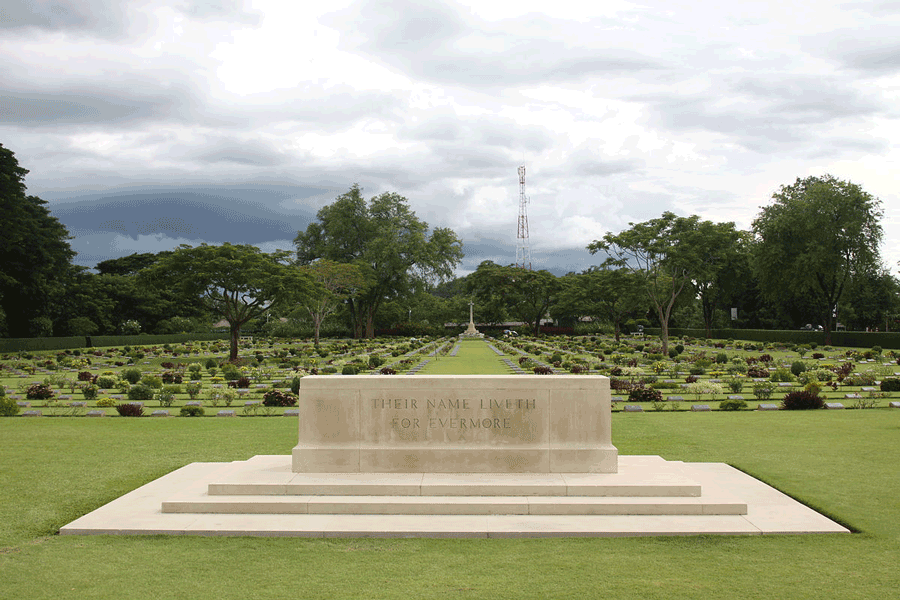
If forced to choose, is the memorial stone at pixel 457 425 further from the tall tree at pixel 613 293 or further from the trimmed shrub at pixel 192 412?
the tall tree at pixel 613 293

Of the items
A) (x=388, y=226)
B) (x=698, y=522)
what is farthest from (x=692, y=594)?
(x=388, y=226)

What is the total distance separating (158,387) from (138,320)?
53.2 m

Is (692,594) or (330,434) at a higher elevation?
(330,434)

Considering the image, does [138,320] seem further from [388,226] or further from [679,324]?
[679,324]

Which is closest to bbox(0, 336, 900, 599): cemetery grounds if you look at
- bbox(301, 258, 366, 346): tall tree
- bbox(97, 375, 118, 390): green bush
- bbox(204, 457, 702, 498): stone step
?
bbox(204, 457, 702, 498): stone step

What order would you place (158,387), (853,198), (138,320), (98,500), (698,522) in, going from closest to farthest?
(698,522), (98,500), (158,387), (853,198), (138,320)

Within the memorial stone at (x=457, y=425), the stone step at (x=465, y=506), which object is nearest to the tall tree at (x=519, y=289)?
the memorial stone at (x=457, y=425)

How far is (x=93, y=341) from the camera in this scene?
5738 centimetres

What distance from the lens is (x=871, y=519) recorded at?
759cm

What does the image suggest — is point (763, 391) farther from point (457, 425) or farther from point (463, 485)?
point (463, 485)

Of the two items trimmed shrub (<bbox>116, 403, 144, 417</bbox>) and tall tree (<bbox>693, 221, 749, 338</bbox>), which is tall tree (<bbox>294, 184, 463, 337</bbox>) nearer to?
tall tree (<bbox>693, 221, 749, 338</bbox>)

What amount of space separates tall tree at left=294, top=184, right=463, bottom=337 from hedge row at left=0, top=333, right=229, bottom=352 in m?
15.9

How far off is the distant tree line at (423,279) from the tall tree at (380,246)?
200 mm

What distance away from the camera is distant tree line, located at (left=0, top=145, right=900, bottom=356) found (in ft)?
141
